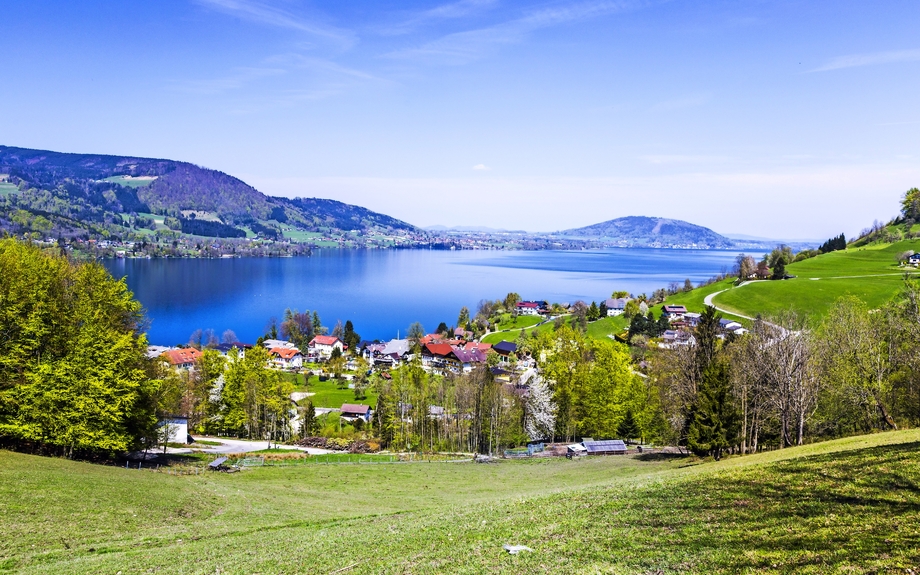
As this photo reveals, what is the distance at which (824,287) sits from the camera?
87375 mm

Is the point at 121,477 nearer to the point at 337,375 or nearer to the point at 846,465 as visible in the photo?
the point at 846,465

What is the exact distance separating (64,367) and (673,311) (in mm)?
91787

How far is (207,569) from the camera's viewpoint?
10938 millimetres

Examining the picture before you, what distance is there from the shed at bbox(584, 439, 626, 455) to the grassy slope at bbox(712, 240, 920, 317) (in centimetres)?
4767

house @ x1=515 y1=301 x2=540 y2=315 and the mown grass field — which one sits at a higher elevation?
the mown grass field

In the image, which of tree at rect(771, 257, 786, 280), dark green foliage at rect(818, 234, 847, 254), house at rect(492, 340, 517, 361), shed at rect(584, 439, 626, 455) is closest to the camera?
shed at rect(584, 439, 626, 455)

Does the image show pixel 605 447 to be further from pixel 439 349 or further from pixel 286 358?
pixel 286 358

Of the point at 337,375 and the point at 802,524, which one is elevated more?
the point at 802,524

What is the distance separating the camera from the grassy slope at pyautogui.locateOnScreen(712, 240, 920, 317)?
79688 mm

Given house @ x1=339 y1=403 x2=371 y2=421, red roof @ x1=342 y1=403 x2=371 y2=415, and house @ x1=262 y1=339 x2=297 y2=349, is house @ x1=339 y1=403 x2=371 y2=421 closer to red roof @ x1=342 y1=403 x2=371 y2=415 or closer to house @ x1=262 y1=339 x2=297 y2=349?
red roof @ x1=342 y1=403 x2=371 y2=415

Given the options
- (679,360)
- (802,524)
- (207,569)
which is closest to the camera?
(802,524)

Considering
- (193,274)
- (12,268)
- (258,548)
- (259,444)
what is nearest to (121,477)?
(258,548)

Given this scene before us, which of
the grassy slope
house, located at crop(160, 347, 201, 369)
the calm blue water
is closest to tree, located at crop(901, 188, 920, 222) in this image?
the grassy slope

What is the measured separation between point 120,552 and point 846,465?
1775 cm
